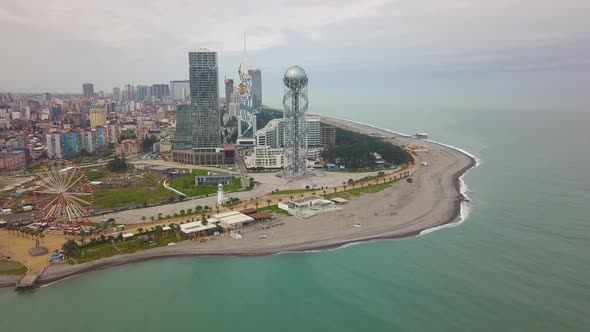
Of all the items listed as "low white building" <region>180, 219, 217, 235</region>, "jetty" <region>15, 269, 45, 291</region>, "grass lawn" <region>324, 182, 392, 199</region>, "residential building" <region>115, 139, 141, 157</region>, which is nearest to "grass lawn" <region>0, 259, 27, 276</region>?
"jetty" <region>15, 269, 45, 291</region>

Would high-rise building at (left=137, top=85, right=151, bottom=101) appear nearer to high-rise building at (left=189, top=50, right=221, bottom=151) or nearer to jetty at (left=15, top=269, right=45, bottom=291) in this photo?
high-rise building at (left=189, top=50, right=221, bottom=151)

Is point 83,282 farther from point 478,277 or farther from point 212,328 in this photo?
point 478,277

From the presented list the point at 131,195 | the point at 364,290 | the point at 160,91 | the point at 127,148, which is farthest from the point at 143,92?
the point at 364,290

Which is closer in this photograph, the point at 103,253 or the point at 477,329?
the point at 477,329

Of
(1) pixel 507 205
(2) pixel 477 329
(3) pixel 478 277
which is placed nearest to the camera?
(2) pixel 477 329

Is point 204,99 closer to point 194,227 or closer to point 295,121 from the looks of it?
point 295,121

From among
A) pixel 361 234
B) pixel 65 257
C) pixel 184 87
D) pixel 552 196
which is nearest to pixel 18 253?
pixel 65 257
